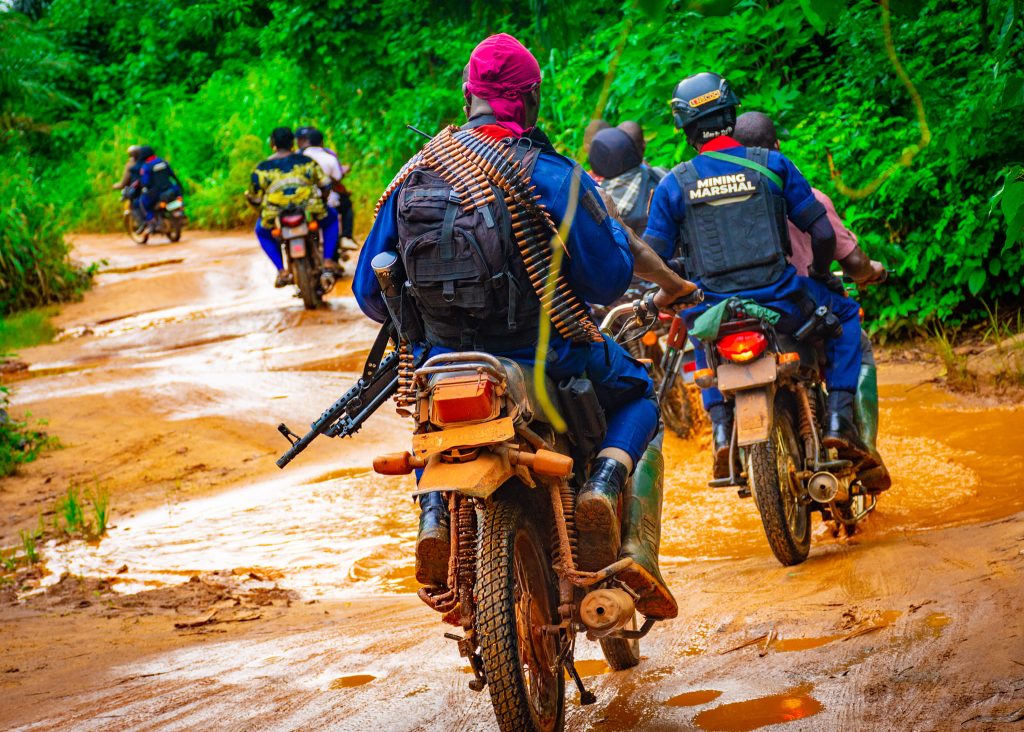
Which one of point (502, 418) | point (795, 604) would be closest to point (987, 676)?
point (795, 604)

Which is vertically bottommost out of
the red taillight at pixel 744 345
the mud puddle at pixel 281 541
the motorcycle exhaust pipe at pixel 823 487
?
the mud puddle at pixel 281 541

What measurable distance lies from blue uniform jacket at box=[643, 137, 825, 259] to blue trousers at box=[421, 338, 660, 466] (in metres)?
1.63

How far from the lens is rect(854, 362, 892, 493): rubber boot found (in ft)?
19.0

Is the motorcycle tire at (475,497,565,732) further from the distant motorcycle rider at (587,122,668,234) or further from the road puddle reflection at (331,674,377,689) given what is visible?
the distant motorcycle rider at (587,122,668,234)

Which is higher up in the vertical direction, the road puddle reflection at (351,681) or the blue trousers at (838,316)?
the blue trousers at (838,316)

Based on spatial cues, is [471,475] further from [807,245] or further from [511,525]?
[807,245]

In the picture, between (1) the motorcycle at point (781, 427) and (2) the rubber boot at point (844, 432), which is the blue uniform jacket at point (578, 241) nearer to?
(1) the motorcycle at point (781, 427)

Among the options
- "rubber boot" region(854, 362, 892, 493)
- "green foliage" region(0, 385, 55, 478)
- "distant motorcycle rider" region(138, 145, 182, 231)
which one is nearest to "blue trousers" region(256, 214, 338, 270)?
"green foliage" region(0, 385, 55, 478)

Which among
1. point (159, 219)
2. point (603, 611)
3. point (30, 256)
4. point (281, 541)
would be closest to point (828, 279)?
point (603, 611)

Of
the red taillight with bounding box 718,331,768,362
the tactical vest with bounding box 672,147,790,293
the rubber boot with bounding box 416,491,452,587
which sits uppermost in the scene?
the tactical vest with bounding box 672,147,790,293

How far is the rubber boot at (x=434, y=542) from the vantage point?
365 centimetres

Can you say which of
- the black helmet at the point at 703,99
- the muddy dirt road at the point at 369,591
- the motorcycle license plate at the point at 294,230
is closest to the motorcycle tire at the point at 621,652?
the muddy dirt road at the point at 369,591

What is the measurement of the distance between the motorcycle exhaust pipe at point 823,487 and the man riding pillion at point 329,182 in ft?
33.0

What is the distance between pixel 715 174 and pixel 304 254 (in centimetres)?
955
